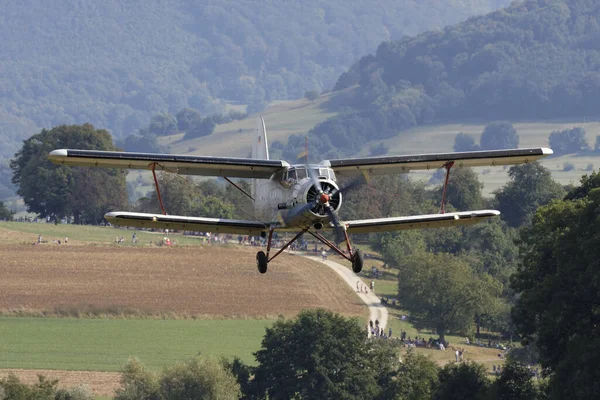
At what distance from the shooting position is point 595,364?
209ft

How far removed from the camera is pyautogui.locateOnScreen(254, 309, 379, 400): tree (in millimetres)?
83750

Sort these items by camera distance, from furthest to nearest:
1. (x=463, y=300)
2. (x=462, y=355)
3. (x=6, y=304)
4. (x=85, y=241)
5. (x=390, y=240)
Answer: (x=390, y=240) < (x=85, y=241) < (x=463, y=300) < (x=6, y=304) < (x=462, y=355)

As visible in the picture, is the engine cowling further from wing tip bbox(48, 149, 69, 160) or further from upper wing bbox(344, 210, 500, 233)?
wing tip bbox(48, 149, 69, 160)

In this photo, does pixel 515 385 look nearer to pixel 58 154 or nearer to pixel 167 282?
pixel 58 154

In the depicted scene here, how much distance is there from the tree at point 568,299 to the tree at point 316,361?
14919mm

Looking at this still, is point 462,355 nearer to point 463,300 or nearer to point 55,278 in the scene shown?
point 463,300

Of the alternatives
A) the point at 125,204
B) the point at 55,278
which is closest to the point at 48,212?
the point at 125,204

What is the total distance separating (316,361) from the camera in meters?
84.6

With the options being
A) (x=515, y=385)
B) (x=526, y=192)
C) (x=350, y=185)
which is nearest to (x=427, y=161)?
(x=350, y=185)

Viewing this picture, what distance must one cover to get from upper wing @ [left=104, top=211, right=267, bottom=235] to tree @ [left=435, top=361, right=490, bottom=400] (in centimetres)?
3561

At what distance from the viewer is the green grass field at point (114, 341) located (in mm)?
95750

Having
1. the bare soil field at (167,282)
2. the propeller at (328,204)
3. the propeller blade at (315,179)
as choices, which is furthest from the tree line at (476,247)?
the bare soil field at (167,282)

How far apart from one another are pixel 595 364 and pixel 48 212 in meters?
129

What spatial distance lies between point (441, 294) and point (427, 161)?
259ft
